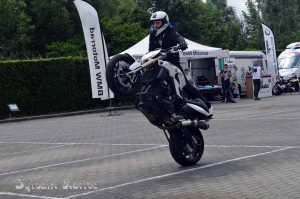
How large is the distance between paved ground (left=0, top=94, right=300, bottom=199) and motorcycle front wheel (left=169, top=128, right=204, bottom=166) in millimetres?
155

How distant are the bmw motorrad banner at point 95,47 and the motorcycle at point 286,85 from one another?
14.9 m

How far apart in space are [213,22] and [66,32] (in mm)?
18612

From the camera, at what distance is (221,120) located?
18.6m

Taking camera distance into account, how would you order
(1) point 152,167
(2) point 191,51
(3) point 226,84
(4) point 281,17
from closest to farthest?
(1) point 152,167, (2) point 191,51, (3) point 226,84, (4) point 281,17

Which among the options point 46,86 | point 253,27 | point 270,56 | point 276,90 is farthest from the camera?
point 253,27

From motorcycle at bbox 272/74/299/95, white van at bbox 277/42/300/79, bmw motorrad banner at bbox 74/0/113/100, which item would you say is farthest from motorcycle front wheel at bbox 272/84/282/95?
bmw motorrad banner at bbox 74/0/113/100

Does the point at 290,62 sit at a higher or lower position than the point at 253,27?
lower

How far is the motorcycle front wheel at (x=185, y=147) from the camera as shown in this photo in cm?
942

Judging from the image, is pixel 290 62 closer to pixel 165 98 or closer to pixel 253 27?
pixel 253 27

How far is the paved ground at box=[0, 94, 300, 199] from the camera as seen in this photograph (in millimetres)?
7742

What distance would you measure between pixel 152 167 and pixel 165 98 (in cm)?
114

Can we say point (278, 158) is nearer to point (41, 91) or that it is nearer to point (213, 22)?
point (41, 91)

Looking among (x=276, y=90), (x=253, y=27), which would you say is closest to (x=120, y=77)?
(x=276, y=90)

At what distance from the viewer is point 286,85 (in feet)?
124
